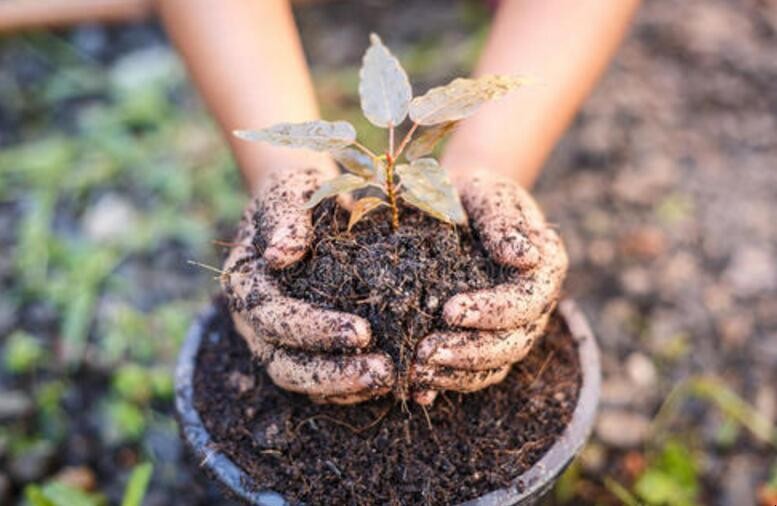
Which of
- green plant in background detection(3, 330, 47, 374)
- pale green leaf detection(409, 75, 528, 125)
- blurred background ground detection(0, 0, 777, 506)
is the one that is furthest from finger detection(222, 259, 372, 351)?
green plant in background detection(3, 330, 47, 374)

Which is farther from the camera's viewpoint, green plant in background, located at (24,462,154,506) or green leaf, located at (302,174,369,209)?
green plant in background, located at (24,462,154,506)

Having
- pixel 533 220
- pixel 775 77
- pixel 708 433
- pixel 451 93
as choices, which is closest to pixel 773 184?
pixel 775 77

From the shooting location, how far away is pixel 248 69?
172cm

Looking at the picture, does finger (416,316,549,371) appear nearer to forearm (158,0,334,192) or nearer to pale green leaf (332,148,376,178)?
pale green leaf (332,148,376,178)

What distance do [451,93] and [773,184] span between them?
66.5 inches

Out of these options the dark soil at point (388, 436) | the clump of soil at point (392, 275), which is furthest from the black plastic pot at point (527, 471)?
the clump of soil at point (392, 275)

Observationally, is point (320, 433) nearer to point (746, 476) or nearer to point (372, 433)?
point (372, 433)

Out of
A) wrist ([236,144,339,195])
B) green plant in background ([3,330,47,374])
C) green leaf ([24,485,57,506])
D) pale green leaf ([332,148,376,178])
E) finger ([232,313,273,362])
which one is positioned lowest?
green plant in background ([3,330,47,374])

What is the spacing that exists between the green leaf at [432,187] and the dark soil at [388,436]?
0.33m

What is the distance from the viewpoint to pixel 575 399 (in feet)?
4.54

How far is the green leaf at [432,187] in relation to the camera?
114 cm

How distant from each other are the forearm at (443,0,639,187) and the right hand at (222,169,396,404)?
1.60ft

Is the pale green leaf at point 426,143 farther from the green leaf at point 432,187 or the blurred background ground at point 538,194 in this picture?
the blurred background ground at point 538,194

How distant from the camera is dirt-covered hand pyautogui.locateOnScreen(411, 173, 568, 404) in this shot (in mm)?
1221
